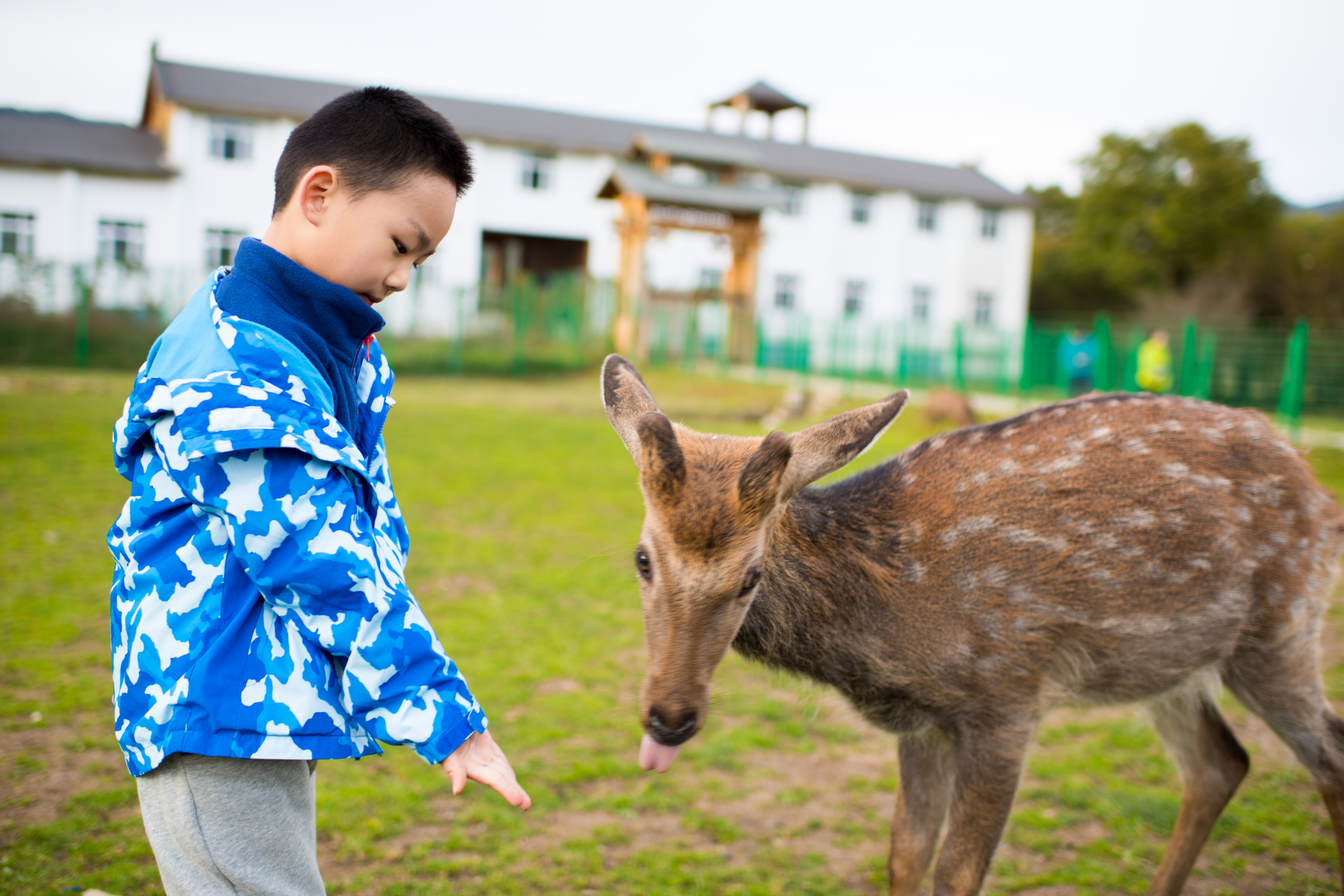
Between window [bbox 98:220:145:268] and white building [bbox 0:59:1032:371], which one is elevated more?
white building [bbox 0:59:1032:371]

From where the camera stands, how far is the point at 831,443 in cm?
282

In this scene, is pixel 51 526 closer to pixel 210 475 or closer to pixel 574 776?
pixel 574 776

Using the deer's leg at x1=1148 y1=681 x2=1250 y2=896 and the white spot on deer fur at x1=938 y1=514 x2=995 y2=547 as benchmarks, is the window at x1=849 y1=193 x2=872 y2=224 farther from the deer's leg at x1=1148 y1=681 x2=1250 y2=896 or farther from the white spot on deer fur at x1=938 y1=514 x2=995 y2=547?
the white spot on deer fur at x1=938 y1=514 x2=995 y2=547

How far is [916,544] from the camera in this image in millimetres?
3414

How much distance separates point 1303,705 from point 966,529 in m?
1.67

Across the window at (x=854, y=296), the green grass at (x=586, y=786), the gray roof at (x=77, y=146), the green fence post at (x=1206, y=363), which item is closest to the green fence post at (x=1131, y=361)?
the green fence post at (x=1206, y=363)

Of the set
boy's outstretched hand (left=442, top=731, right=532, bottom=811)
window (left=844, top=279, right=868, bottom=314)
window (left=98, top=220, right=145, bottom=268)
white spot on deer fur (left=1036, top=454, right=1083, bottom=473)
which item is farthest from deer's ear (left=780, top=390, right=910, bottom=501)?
window (left=844, top=279, right=868, bottom=314)

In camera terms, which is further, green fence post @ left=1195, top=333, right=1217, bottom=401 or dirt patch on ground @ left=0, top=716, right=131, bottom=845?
green fence post @ left=1195, top=333, right=1217, bottom=401

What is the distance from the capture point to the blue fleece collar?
2102 millimetres

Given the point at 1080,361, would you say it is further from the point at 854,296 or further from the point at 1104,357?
the point at 854,296

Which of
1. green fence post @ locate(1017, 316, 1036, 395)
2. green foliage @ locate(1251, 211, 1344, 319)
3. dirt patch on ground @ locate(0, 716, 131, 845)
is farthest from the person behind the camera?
green foliage @ locate(1251, 211, 1344, 319)

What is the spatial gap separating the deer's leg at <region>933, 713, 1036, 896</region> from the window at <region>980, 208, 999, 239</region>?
4149 cm

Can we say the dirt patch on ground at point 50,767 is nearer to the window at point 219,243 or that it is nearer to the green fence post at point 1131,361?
the green fence post at point 1131,361

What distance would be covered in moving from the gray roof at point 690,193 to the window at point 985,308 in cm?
1824
